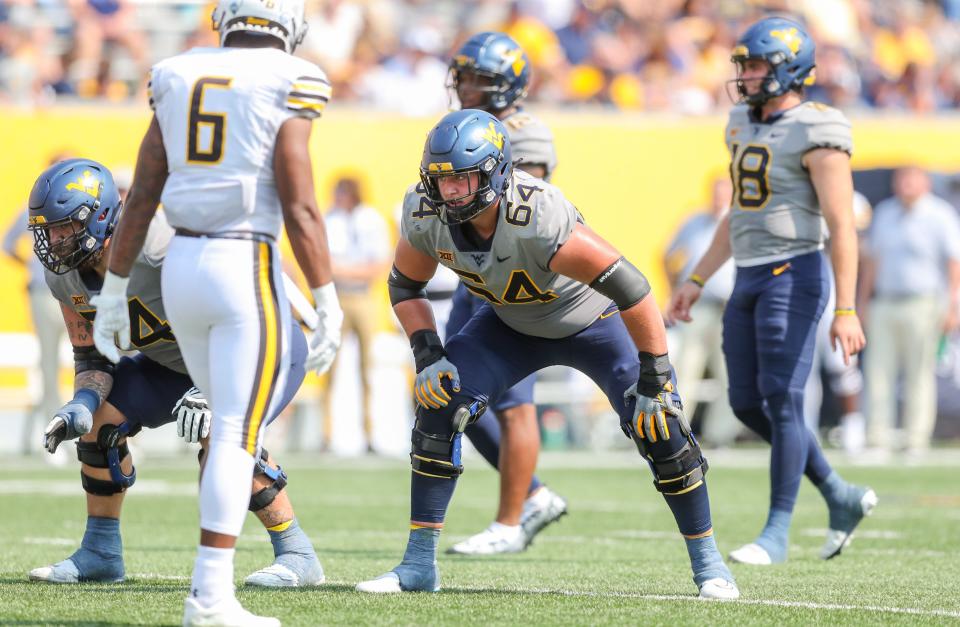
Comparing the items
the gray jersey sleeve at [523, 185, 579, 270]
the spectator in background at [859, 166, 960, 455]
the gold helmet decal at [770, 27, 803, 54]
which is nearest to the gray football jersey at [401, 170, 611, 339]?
the gray jersey sleeve at [523, 185, 579, 270]

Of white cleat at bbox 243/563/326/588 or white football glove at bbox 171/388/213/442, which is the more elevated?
white football glove at bbox 171/388/213/442

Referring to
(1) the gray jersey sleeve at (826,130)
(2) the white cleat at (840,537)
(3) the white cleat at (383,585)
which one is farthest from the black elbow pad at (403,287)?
(2) the white cleat at (840,537)

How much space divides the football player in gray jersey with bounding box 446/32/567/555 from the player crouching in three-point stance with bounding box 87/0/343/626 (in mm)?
2385

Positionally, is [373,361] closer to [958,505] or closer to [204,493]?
[958,505]

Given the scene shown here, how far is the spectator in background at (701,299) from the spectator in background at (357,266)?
2377 millimetres

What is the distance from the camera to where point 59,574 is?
517 centimetres

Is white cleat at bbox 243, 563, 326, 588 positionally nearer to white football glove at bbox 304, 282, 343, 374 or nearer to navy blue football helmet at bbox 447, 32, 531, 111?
white football glove at bbox 304, 282, 343, 374

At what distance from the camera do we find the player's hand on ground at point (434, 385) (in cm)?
482

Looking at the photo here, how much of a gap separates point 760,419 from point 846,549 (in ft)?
2.56

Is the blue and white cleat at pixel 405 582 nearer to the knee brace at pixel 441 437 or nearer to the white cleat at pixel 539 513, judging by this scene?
the knee brace at pixel 441 437

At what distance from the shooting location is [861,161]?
48.4 feet

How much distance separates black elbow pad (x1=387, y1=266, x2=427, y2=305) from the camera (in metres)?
5.05

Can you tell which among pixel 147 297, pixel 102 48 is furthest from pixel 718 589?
pixel 102 48

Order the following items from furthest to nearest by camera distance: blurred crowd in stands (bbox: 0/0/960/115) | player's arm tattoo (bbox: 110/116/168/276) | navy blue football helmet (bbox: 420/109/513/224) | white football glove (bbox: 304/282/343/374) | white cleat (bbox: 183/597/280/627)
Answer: blurred crowd in stands (bbox: 0/0/960/115), navy blue football helmet (bbox: 420/109/513/224), player's arm tattoo (bbox: 110/116/168/276), white football glove (bbox: 304/282/343/374), white cleat (bbox: 183/597/280/627)
